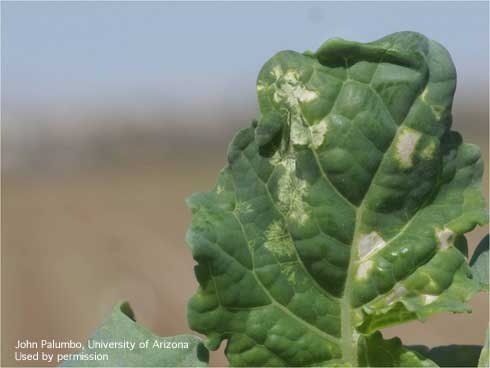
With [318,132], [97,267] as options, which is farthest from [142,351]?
[97,267]

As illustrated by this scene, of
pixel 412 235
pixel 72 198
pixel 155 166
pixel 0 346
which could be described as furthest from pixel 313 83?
pixel 155 166

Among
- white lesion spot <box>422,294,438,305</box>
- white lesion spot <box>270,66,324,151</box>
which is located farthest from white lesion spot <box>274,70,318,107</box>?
white lesion spot <box>422,294,438,305</box>

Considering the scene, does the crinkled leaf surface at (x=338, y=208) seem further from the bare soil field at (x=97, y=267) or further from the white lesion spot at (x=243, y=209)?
the bare soil field at (x=97, y=267)

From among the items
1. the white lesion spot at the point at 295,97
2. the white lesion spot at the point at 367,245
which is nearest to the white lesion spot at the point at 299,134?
the white lesion spot at the point at 295,97

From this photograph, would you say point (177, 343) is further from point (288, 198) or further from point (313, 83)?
point (313, 83)

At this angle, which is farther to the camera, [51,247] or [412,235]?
[51,247]

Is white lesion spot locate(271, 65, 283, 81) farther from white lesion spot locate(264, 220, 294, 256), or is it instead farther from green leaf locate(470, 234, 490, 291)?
green leaf locate(470, 234, 490, 291)
